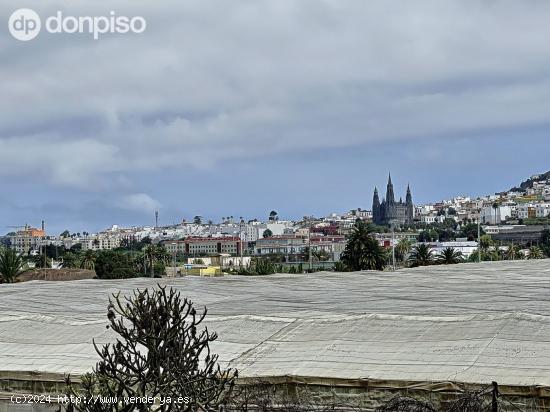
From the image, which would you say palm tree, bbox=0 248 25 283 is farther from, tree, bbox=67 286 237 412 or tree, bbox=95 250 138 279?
tree, bbox=67 286 237 412

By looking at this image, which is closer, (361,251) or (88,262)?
(361,251)

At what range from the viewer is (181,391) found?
7500mm

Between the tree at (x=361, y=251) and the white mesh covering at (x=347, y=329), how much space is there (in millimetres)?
40316

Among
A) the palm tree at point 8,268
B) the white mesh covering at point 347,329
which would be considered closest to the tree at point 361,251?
the palm tree at point 8,268

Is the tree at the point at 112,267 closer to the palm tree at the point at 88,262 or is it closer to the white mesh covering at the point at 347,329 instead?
the palm tree at the point at 88,262

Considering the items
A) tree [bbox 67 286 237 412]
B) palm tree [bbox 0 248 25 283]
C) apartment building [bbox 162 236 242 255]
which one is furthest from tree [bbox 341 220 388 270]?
apartment building [bbox 162 236 242 255]

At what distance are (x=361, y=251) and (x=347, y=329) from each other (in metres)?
48.0

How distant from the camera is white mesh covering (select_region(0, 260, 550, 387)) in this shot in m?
11.6

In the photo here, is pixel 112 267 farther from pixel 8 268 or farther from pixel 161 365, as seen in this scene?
pixel 161 365

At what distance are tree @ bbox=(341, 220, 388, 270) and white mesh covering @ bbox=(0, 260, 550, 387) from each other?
132ft

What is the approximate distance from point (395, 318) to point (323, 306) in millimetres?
2115

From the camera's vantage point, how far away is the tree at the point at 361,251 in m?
60.8

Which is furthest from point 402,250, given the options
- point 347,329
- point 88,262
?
point 347,329

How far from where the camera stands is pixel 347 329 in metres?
13.5
